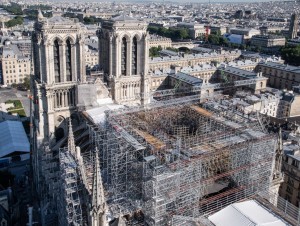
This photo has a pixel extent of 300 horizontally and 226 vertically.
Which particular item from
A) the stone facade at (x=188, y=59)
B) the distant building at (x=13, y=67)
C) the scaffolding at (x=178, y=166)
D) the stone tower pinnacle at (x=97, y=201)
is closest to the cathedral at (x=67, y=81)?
the scaffolding at (x=178, y=166)

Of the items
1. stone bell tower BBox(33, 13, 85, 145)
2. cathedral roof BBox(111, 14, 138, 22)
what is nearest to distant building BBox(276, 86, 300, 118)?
Answer: cathedral roof BBox(111, 14, 138, 22)

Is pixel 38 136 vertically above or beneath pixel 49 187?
above

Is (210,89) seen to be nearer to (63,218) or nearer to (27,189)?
(27,189)

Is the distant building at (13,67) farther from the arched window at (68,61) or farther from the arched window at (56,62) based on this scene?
the arched window at (56,62)

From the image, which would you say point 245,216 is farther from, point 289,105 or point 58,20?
point 289,105

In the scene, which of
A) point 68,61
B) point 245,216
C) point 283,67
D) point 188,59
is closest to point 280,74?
point 283,67

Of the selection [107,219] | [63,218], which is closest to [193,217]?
[107,219]
